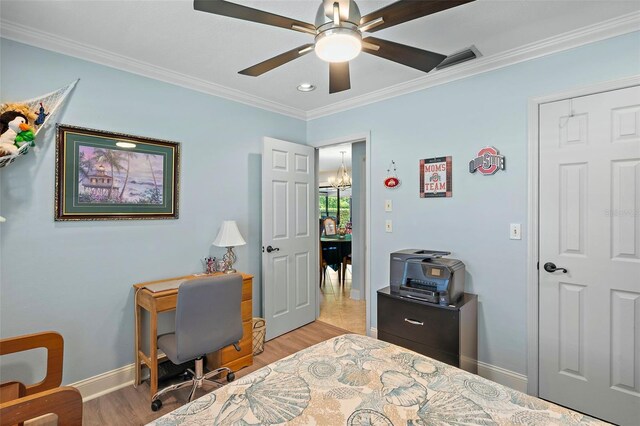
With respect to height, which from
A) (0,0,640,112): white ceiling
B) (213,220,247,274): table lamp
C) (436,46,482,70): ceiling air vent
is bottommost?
(213,220,247,274): table lamp

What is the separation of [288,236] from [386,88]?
178cm

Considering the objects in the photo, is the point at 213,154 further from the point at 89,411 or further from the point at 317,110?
the point at 89,411

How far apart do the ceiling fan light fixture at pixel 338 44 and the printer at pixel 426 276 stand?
5.06 ft

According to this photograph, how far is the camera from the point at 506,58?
234cm

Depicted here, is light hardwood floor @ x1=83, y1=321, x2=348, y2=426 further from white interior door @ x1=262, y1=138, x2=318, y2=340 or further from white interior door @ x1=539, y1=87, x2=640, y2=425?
white interior door @ x1=539, y1=87, x2=640, y2=425

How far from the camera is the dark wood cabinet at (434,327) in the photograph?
217cm

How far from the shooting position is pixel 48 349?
1.66 metres

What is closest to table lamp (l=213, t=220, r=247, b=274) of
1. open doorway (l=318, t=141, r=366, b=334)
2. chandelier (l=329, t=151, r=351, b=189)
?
open doorway (l=318, t=141, r=366, b=334)

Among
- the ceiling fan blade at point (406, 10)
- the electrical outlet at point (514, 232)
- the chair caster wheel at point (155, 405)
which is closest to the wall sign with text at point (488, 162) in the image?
the electrical outlet at point (514, 232)

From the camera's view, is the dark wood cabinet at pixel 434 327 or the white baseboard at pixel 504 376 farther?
the white baseboard at pixel 504 376

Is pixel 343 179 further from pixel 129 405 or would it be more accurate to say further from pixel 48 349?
pixel 48 349

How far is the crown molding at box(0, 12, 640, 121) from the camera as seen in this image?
197 centimetres

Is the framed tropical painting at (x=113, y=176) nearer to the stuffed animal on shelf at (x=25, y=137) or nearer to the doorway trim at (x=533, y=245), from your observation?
the stuffed animal on shelf at (x=25, y=137)

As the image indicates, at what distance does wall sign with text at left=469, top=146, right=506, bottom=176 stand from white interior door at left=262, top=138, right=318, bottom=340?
5.82 feet
